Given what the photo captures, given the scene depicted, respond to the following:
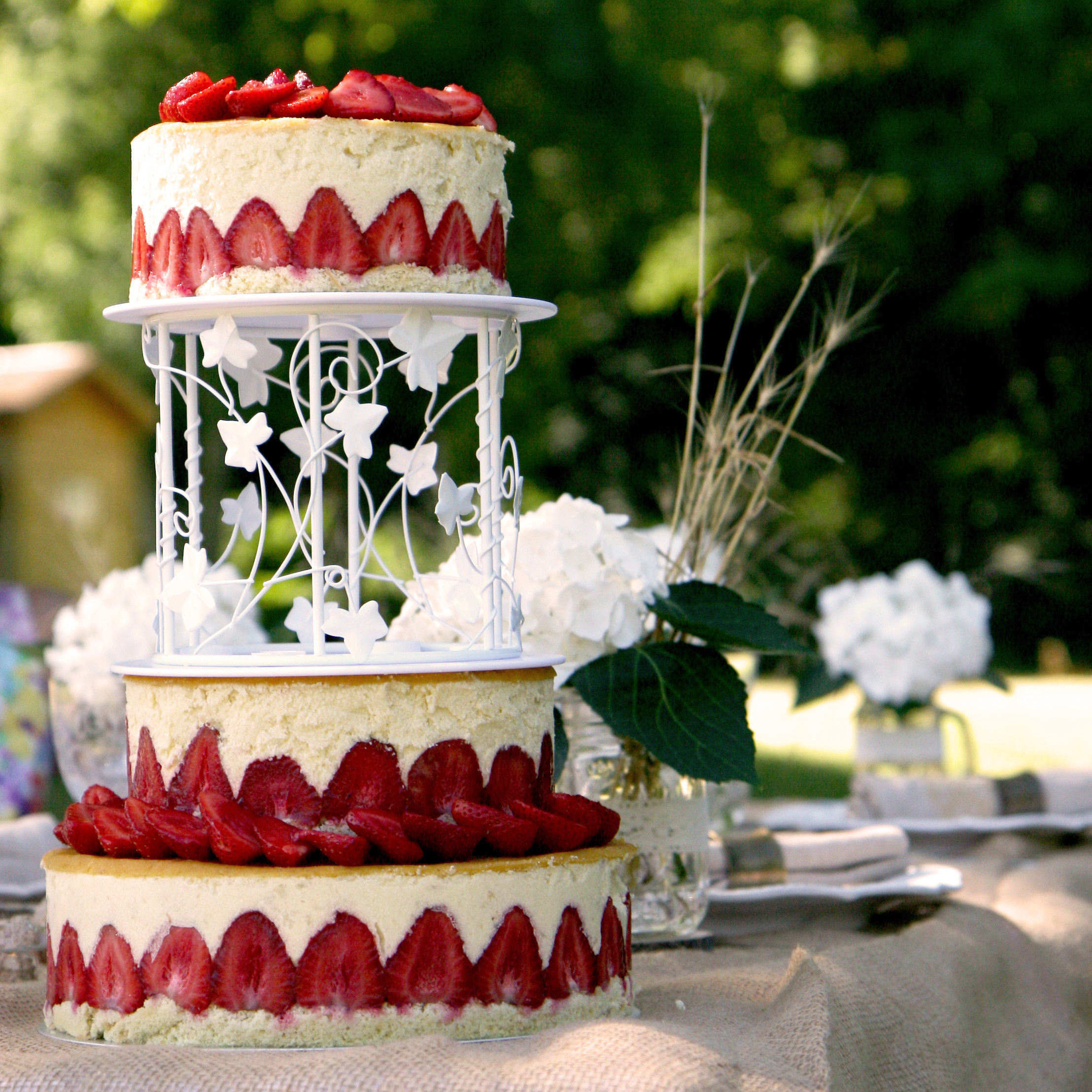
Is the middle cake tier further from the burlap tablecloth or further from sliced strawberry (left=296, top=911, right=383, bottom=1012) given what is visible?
the burlap tablecloth

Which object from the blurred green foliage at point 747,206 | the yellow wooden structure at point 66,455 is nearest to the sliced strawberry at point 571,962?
the blurred green foliage at point 747,206

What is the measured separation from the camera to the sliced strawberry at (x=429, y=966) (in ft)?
5.80

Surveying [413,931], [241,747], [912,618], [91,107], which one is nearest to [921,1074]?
[413,931]

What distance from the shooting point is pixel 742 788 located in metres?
3.15

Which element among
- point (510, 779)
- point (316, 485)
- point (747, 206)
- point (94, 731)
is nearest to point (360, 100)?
point (316, 485)

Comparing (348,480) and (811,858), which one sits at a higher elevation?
(348,480)

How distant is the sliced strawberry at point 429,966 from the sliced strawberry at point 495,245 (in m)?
0.81

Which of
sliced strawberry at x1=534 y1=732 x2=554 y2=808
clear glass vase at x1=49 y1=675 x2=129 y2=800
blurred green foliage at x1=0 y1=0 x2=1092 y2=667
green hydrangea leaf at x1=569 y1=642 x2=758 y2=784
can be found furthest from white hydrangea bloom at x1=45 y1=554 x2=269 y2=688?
blurred green foliage at x1=0 y1=0 x2=1092 y2=667

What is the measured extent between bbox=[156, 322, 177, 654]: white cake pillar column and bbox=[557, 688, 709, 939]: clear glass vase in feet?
2.10

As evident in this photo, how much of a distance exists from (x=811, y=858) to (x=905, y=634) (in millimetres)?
988

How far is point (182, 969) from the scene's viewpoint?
5.82 ft

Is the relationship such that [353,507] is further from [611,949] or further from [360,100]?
[611,949]

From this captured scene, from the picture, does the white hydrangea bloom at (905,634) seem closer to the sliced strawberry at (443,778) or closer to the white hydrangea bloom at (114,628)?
the white hydrangea bloom at (114,628)

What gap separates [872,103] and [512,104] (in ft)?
11.7
